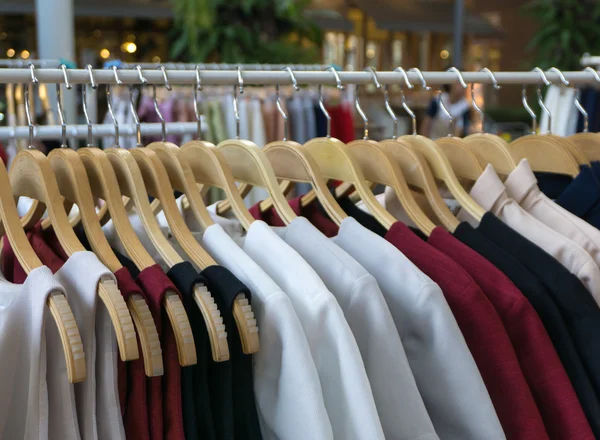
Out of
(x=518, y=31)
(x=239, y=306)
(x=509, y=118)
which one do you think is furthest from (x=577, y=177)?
(x=518, y=31)

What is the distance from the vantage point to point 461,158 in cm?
122

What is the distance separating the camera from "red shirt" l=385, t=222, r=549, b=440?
889mm

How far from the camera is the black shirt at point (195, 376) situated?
31.4 inches

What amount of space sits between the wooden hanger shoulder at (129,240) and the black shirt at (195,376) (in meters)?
0.05

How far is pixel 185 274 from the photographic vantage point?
0.80 metres

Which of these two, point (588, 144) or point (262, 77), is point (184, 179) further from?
point (588, 144)

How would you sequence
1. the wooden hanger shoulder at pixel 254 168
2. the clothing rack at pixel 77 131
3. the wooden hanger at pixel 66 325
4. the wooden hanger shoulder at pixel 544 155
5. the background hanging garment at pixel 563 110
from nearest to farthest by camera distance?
the wooden hanger at pixel 66 325 → the wooden hanger shoulder at pixel 254 168 → the wooden hanger shoulder at pixel 544 155 → the clothing rack at pixel 77 131 → the background hanging garment at pixel 563 110

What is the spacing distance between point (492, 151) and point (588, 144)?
233 millimetres

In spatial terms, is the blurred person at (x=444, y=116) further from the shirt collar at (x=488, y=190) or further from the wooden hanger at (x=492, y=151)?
the shirt collar at (x=488, y=190)

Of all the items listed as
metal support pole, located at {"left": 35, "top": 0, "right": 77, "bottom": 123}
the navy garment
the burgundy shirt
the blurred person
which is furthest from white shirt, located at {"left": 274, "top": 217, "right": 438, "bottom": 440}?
the blurred person

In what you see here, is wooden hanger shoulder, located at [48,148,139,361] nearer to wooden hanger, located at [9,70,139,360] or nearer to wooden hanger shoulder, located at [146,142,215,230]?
wooden hanger, located at [9,70,139,360]

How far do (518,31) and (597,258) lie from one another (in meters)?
8.80

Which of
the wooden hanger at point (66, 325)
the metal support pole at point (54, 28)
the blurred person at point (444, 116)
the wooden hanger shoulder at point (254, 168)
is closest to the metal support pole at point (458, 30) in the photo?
the blurred person at point (444, 116)

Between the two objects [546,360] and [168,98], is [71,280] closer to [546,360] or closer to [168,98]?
[546,360]
